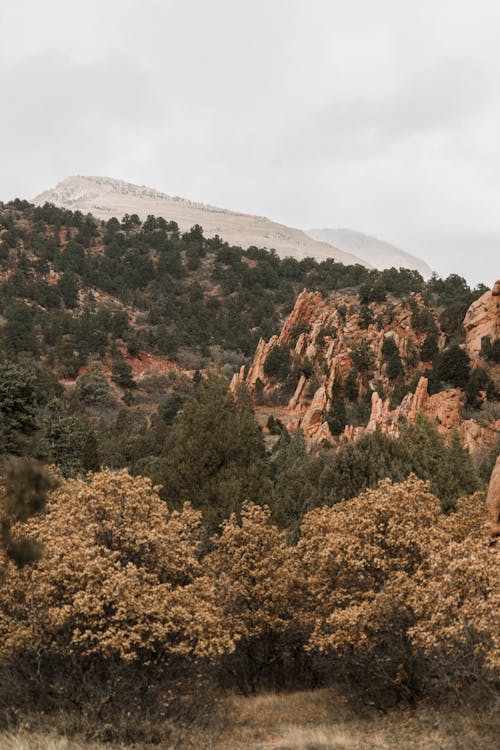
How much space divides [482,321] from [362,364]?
16.3m

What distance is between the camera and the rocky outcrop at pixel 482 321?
68.1 meters

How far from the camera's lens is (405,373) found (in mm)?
77375

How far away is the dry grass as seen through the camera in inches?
501

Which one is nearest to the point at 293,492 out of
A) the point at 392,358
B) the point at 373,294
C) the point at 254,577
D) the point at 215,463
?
the point at 215,463

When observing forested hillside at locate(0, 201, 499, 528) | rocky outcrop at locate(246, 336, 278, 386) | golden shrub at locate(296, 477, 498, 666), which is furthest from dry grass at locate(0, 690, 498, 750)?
rocky outcrop at locate(246, 336, 278, 386)

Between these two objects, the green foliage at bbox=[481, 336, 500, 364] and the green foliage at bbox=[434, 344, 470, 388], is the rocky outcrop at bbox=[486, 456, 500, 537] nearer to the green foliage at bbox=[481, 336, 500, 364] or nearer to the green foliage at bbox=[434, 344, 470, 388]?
the green foliage at bbox=[434, 344, 470, 388]

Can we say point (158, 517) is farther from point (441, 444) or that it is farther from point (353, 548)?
point (441, 444)

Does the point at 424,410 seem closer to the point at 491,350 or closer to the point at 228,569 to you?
the point at 491,350

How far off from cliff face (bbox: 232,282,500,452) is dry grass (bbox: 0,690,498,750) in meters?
40.4

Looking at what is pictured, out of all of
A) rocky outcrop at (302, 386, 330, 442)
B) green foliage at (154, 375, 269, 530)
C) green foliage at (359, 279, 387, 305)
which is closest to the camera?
green foliage at (154, 375, 269, 530)

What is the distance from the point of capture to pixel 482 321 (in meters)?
70.0

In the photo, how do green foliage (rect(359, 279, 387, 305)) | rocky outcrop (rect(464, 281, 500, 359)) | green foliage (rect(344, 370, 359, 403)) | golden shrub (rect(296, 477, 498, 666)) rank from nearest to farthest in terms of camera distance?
1. golden shrub (rect(296, 477, 498, 666))
2. rocky outcrop (rect(464, 281, 500, 359))
3. green foliage (rect(344, 370, 359, 403))
4. green foliage (rect(359, 279, 387, 305))

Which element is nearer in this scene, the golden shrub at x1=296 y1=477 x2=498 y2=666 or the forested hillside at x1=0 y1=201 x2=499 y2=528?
the golden shrub at x1=296 y1=477 x2=498 y2=666

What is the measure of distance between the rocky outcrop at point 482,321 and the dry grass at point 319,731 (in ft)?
185
